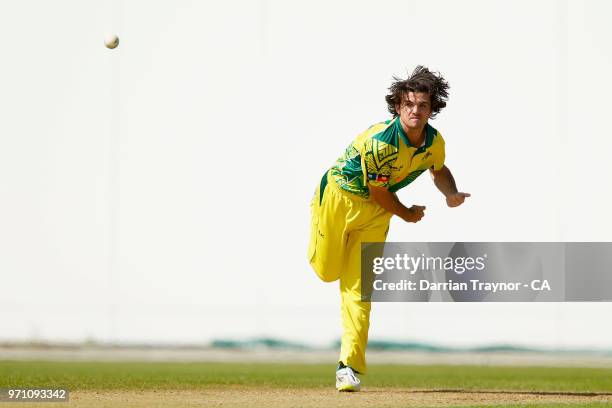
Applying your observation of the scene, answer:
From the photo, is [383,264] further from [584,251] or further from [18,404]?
[584,251]

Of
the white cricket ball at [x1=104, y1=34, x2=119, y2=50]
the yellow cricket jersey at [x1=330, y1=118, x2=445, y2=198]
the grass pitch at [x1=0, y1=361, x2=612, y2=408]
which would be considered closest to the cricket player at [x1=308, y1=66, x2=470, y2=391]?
the yellow cricket jersey at [x1=330, y1=118, x2=445, y2=198]

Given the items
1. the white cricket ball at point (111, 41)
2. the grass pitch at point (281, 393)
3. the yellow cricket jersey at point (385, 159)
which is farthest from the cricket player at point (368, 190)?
the white cricket ball at point (111, 41)

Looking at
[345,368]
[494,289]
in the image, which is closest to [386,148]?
[345,368]

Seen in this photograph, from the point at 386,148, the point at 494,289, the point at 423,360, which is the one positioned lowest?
the point at 423,360

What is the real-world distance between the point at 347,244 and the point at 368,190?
0.62 meters

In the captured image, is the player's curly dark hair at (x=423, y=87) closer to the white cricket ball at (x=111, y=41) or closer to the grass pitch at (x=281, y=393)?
the grass pitch at (x=281, y=393)

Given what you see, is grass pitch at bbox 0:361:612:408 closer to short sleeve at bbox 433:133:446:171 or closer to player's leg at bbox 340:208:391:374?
player's leg at bbox 340:208:391:374

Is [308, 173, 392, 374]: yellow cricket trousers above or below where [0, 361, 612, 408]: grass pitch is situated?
above

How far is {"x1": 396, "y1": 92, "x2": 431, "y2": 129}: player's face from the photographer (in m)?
8.69

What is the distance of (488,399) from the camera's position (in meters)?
8.92

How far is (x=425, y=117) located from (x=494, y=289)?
9.36ft

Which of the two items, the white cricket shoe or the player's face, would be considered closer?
the player's face

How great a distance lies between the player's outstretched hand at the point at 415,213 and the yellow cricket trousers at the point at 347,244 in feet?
1.19

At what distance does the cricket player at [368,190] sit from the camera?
28.7 ft
